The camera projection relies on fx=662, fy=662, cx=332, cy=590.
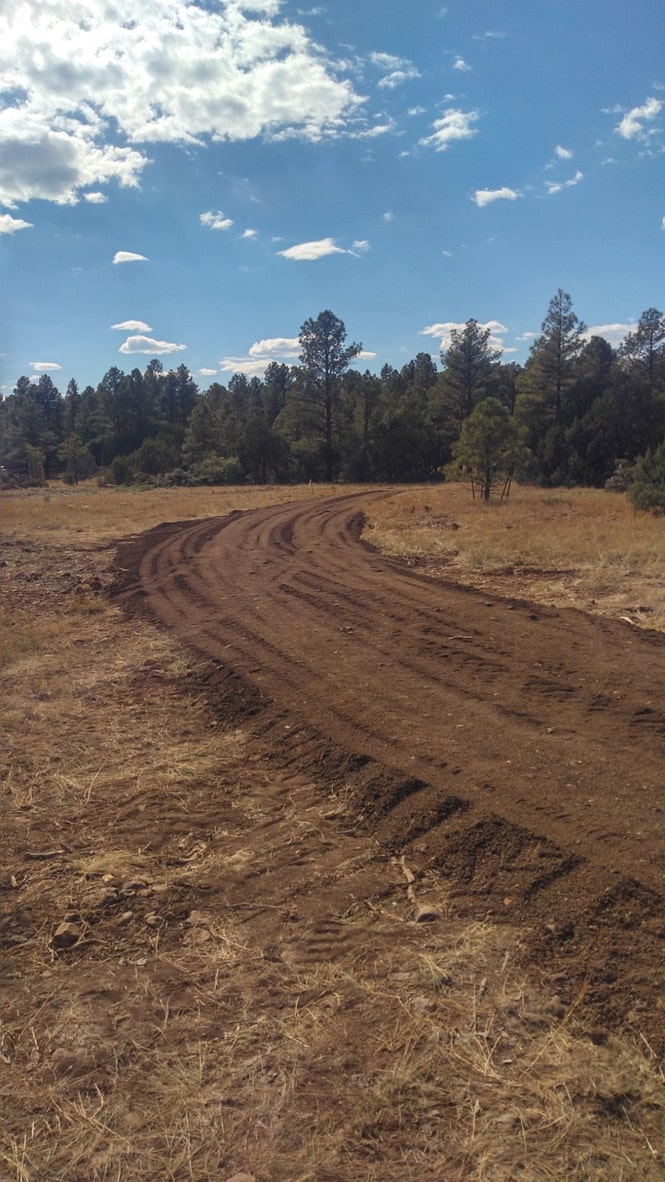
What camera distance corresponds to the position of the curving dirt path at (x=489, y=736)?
3285 millimetres

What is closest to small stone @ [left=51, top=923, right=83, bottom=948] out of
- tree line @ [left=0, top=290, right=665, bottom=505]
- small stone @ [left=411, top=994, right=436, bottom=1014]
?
small stone @ [left=411, top=994, right=436, bottom=1014]

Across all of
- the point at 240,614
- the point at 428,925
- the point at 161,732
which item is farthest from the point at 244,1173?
the point at 240,614

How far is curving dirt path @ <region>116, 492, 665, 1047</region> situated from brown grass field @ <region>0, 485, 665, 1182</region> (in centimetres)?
24

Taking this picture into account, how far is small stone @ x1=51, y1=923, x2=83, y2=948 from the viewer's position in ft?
10.8

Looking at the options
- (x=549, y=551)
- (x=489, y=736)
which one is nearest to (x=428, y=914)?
(x=489, y=736)

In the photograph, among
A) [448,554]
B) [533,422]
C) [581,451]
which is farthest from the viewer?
[533,422]

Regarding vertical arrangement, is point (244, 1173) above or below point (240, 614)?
below

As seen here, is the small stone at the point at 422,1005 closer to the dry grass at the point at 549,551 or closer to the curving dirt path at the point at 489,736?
the curving dirt path at the point at 489,736

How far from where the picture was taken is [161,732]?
5.93m

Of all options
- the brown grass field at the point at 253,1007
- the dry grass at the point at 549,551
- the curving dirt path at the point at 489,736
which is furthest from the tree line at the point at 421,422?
the brown grass field at the point at 253,1007

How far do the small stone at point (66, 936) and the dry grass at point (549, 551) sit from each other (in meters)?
7.31

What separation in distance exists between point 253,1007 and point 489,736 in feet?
9.61

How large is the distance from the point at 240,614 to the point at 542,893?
668 cm

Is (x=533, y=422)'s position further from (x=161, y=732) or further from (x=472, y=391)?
(x=161, y=732)
